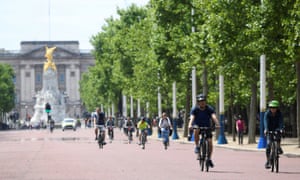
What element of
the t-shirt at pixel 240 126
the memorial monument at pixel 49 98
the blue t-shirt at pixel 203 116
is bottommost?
the t-shirt at pixel 240 126

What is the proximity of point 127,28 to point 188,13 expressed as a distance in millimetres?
37136

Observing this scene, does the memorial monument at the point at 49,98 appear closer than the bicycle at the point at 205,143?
No

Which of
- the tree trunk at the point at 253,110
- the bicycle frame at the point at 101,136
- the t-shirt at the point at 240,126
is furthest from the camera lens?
the t-shirt at the point at 240,126

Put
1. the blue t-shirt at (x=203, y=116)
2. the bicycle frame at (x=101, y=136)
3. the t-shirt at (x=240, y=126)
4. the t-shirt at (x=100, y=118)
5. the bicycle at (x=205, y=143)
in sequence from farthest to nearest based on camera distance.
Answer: the t-shirt at (x=240, y=126)
the t-shirt at (x=100, y=118)
the bicycle frame at (x=101, y=136)
the blue t-shirt at (x=203, y=116)
the bicycle at (x=205, y=143)

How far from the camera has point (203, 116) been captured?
84.5 ft

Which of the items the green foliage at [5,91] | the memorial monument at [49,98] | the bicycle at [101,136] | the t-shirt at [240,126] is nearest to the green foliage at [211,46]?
the t-shirt at [240,126]

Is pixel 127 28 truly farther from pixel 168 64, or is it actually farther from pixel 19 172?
pixel 19 172

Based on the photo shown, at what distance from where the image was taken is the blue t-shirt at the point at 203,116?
A: 25.7 metres

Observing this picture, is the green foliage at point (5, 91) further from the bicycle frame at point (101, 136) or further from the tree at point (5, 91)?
the bicycle frame at point (101, 136)

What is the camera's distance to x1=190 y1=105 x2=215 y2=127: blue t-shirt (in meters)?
25.7

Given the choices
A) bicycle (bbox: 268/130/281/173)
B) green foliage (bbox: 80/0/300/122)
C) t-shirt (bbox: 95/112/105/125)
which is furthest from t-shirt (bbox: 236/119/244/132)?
bicycle (bbox: 268/130/281/173)

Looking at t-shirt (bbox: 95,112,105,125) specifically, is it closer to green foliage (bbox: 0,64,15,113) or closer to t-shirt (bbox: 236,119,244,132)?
t-shirt (bbox: 236,119,244,132)

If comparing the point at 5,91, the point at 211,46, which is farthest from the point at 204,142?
the point at 5,91

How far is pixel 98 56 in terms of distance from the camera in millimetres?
124500
